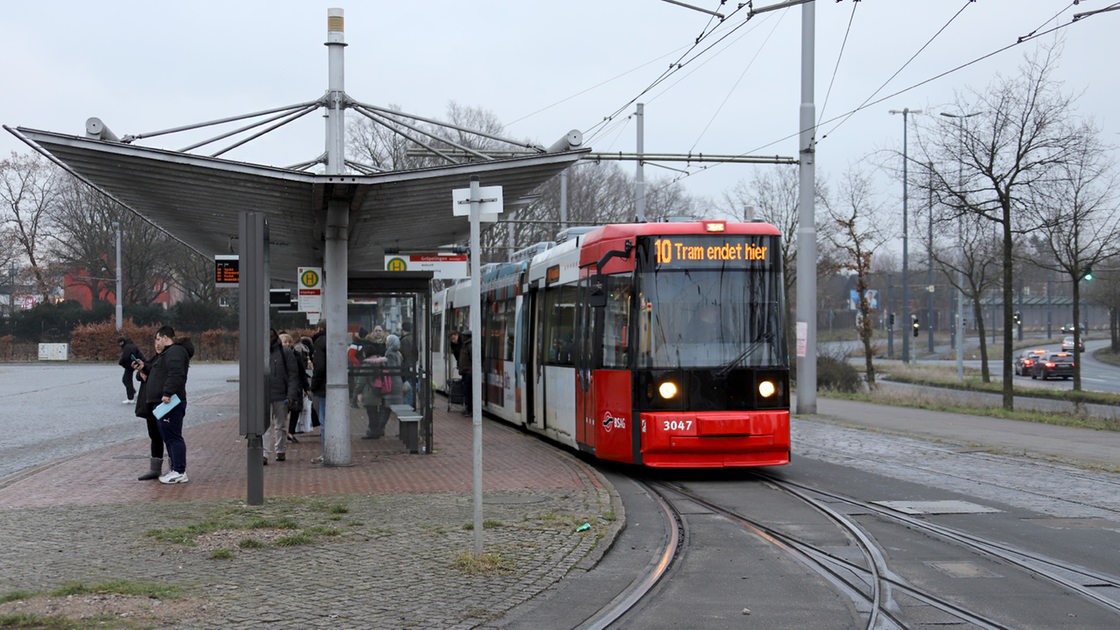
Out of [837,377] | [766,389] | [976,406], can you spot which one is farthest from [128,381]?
[837,377]

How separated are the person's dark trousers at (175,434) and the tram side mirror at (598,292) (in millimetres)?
4730

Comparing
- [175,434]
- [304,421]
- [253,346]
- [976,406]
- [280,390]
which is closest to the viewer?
[253,346]

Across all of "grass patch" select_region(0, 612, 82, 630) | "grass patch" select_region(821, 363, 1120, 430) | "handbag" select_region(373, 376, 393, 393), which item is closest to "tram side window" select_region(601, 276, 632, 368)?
"handbag" select_region(373, 376, 393, 393)

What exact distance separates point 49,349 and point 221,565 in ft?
203

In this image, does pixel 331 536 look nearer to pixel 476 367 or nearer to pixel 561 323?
pixel 476 367

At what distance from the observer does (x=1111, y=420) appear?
2417cm

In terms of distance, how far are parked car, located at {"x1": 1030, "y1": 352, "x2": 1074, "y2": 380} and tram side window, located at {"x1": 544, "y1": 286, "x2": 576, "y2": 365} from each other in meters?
42.2

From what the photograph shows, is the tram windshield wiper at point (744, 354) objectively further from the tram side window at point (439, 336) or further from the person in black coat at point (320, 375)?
the tram side window at point (439, 336)

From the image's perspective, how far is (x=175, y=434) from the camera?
40.2ft

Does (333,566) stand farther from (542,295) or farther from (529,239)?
(529,239)

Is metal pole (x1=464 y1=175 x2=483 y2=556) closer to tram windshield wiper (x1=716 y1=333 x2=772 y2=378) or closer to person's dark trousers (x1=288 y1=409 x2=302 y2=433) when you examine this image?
tram windshield wiper (x1=716 y1=333 x2=772 y2=378)

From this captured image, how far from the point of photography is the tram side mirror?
13.2 meters

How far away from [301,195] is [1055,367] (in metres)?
48.1

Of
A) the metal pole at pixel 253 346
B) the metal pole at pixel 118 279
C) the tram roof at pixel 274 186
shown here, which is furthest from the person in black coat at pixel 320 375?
the metal pole at pixel 118 279
